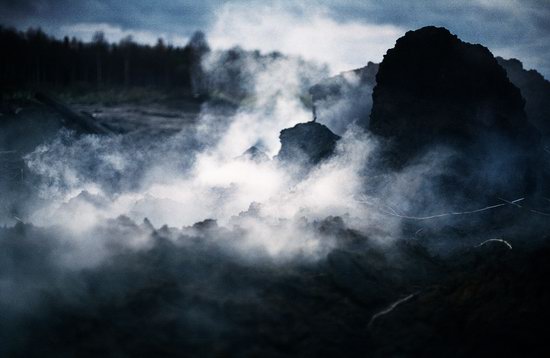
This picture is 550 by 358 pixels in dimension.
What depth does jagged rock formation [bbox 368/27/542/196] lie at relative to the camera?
9.30 meters

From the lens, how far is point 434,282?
6.04m

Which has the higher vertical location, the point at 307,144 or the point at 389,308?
the point at 307,144

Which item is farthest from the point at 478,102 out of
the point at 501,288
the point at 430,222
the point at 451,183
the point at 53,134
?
the point at 53,134

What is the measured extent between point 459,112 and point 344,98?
4.79m

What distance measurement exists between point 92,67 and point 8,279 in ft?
152

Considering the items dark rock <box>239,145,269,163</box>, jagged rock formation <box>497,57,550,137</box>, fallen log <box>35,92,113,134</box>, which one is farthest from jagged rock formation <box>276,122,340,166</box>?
fallen log <box>35,92,113,134</box>

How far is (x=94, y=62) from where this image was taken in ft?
152

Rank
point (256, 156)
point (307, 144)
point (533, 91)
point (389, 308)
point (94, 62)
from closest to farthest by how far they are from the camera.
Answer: point (389, 308), point (307, 144), point (256, 156), point (533, 91), point (94, 62)

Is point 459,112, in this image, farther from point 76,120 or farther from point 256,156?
point 76,120

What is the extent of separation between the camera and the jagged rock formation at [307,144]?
1031 cm

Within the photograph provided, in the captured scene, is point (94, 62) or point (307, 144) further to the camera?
point (94, 62)

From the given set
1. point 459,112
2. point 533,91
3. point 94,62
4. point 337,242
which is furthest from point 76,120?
point 94,62

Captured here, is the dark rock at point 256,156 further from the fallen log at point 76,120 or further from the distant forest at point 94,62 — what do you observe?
the distant forest at point 94,62

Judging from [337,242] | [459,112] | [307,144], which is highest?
[459,112]
